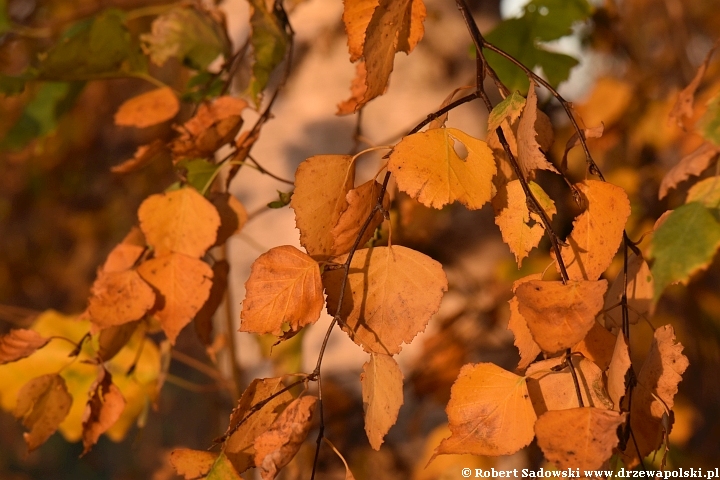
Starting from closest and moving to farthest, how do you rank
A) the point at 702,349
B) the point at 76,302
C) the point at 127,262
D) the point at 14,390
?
the point at 127,262
the point at 14,390
the point at 702,349
the point at 76,302

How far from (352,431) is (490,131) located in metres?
0.62

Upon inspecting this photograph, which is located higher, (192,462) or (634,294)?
(634,294)

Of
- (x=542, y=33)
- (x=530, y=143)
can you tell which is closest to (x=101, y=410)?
(x=530, y=143)

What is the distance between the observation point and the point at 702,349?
1.42m

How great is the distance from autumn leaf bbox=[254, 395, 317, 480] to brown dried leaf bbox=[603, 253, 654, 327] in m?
0.20

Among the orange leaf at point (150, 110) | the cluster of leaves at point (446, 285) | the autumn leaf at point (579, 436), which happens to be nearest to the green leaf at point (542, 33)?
the cluster of leaves at point (446, 285)

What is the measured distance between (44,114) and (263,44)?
349 millimetres

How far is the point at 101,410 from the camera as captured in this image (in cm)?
49

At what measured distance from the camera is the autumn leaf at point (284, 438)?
0.34m

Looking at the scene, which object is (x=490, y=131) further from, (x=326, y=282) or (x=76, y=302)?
(x=76, y=302)

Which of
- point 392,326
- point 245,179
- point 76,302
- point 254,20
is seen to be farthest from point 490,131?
point 76,302

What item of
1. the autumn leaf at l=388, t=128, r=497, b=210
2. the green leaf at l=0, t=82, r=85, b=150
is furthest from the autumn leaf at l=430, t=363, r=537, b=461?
the green leaf at l=0, t=82, r=85, b=150

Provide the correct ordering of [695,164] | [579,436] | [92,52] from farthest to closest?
[92,52]
[695,164]
[579,436]

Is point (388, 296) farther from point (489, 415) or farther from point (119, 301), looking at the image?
point (119, 301)
